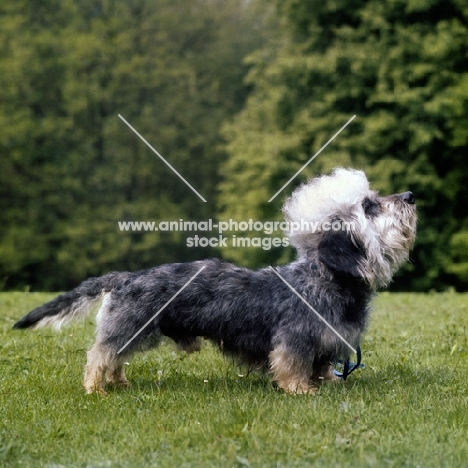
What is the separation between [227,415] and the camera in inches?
185

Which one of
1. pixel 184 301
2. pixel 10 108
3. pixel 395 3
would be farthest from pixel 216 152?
pixel 184 301

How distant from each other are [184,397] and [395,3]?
17301 millimetres

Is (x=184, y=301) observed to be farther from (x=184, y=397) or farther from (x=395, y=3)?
(x=395, y=3)

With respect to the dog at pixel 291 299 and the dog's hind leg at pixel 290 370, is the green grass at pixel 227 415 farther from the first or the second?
the dog at pixel 291 299

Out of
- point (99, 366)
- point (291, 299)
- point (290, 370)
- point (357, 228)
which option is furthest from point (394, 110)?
point (99, 366)

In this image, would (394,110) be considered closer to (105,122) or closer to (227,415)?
(105,122)

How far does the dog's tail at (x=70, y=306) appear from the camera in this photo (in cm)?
582

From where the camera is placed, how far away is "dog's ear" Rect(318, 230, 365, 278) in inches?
217

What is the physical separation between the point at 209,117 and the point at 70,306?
21763 mm

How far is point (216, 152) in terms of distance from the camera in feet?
88.4

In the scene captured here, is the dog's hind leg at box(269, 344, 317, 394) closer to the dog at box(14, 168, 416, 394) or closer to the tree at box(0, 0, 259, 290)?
the dog at box(14, 168, 416, 394)

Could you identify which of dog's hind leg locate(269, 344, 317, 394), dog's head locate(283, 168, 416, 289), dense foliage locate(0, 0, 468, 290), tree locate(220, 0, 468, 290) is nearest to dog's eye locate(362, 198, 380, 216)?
dog's head locate(283, 168, 416, 289)

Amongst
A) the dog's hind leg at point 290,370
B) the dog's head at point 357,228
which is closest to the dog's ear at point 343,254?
the dog's head at point 357,228

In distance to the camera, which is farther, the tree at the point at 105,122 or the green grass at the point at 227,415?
the tree at the point at 105,122
